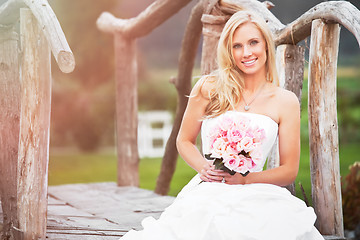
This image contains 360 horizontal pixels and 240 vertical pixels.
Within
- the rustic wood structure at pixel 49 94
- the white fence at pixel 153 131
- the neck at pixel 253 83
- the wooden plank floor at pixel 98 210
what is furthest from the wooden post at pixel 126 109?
the white fence at pixel 153 131

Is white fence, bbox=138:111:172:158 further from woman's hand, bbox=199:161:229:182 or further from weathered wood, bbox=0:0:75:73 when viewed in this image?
woman's hand, bbox=199:161:229:182

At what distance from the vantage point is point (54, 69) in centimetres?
1046

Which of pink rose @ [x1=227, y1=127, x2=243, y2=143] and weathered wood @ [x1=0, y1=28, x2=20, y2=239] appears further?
weathered wood @ [x1=0, y1=28, x2=20, y2=239]

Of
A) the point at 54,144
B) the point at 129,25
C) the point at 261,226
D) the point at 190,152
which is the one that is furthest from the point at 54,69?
the point at 261,226

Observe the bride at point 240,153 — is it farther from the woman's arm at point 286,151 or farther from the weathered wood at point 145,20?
the weathered wood at point 145,20

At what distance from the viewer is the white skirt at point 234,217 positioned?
8.30ft

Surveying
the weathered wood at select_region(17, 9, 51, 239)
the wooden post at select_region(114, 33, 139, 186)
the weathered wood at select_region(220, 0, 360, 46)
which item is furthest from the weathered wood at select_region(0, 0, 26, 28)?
the wooden post at select_region(114, 33, 139, 186)

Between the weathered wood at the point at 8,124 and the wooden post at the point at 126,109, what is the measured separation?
2.39 meters

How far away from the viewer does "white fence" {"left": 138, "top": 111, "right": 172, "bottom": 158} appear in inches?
578

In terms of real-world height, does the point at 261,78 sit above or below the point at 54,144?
above

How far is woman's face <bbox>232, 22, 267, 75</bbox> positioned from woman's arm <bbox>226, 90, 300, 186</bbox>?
0.22 m

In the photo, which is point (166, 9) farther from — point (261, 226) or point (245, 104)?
point (261, 226)

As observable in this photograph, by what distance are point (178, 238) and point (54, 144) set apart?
37.2 feet

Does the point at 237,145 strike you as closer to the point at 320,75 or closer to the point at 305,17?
the point at 320,75
